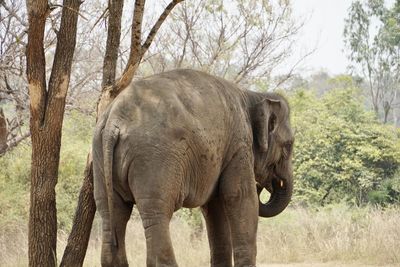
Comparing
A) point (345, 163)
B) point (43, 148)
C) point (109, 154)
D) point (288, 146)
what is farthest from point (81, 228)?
point (345, 163)

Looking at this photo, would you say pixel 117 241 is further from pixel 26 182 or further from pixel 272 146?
pixel 26 182

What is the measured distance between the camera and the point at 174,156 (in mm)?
7070

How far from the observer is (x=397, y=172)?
22.4m

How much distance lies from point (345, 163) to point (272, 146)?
1286 cm

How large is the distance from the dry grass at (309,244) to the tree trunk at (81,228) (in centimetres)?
390

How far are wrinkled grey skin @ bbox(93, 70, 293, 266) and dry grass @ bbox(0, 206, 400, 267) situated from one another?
15.1 ft

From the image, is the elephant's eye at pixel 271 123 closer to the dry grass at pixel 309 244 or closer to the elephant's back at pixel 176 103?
the elephant's back at pixel 176 103

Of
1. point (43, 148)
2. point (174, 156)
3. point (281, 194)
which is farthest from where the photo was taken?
point (281, 194)

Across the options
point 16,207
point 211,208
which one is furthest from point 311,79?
point 211,208

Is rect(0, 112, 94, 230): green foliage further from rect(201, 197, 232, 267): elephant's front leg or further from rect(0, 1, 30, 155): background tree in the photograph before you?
rect(201, 197, 232, 267): elephant's front leg

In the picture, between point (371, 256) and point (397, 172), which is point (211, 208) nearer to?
point (371, 256)

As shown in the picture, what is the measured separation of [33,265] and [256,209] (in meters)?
2.76

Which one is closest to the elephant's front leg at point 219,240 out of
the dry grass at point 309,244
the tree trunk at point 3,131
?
the dry grass at point 309,244

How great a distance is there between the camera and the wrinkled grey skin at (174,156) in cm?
695
